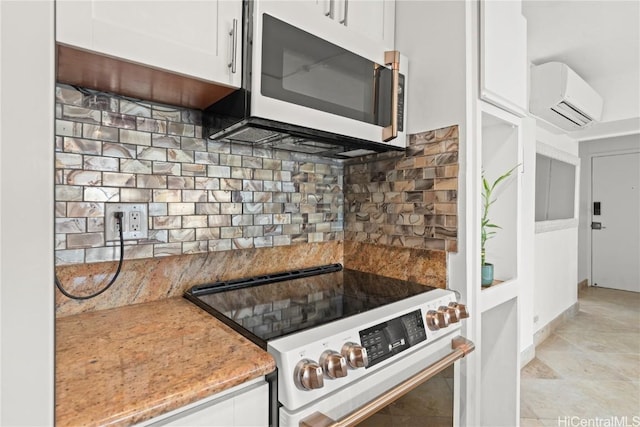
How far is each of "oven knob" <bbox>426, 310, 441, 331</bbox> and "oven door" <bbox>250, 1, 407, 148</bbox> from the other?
26.5 inches

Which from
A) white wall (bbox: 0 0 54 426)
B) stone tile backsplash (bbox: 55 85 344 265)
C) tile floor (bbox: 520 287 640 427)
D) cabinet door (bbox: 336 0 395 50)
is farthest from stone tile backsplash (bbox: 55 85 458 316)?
tile floor (bbox: 520 287 640 427)

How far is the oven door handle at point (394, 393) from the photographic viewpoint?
82cm

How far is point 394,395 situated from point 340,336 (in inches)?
10.2

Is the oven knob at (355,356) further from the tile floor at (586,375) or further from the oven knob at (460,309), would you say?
the tile floor at (586,375)

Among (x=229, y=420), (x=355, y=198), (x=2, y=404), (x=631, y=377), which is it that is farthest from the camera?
(x=631, y=377)

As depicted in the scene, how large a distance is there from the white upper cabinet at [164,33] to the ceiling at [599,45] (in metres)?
1.87

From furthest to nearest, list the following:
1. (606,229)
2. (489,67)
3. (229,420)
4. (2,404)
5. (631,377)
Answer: (606,229) → (631,377) → (489,67) → (229,420) → (2,404)

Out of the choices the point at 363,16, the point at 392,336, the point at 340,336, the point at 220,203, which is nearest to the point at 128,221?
the point at 220,203

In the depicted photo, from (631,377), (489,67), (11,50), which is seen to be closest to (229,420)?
(11,50)

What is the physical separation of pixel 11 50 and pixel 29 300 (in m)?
0.35

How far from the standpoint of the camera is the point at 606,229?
4.80 metres

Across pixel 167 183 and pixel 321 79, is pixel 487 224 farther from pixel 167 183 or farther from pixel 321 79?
pixel 167 183

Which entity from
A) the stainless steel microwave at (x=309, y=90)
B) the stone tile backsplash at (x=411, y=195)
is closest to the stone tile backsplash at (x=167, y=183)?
the stainless steel microwave at (x=309, y=90)

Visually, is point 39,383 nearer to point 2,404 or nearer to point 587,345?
point 2,404
